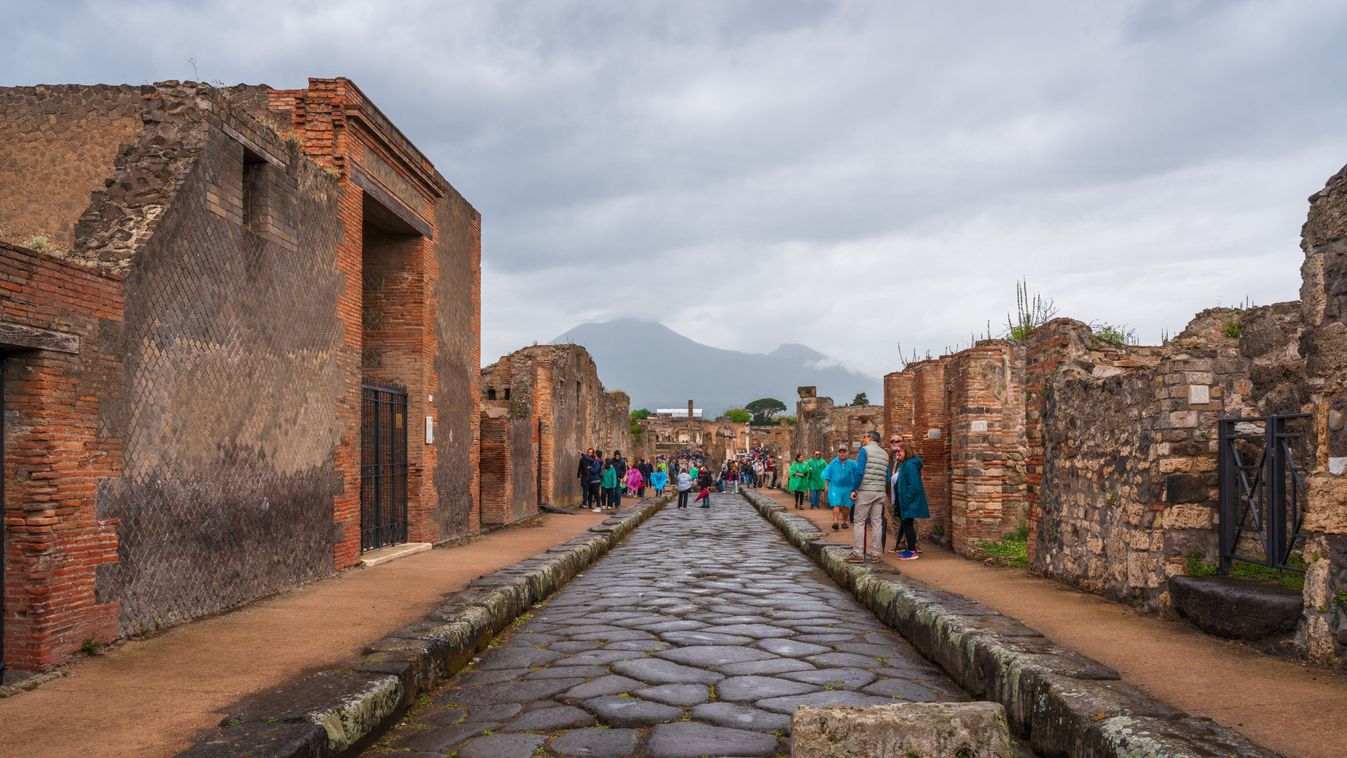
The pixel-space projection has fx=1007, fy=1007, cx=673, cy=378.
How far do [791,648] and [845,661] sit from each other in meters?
0.46

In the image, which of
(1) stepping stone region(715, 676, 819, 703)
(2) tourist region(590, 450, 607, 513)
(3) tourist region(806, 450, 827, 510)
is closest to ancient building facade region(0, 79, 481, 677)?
(1) stepping stone region(715, 676, 819, 703)

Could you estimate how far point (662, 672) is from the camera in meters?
5.65

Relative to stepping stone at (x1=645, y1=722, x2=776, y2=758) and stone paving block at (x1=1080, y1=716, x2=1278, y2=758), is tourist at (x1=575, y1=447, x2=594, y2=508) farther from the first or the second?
stone paving block at (x1=1080, y1=716, x2=1278, y2=758)

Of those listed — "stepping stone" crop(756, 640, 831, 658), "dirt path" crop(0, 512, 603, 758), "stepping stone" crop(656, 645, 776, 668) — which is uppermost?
"dirt path" crop(0, 512, 603, 758)

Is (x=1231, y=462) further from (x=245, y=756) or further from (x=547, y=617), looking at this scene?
(x=245, y=756)

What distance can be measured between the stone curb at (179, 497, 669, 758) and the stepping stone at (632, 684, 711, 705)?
47.4 inches

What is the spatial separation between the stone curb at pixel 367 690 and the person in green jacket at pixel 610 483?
50.7 ft

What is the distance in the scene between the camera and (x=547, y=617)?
798 centimetres

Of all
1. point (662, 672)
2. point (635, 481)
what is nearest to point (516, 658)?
point (662, 672)

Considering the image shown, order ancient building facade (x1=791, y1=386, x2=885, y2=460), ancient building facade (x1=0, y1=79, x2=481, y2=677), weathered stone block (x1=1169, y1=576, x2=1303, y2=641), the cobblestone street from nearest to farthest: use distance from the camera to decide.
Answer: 1. the cobblestone street
2. weathered stone block (x1=1169, y1=576, x2=1303, y2=641)
3. ancient building facade (x1=0, y1=79, x2=481, y2=677)
4. ancient building facade (x1=791, y1=386, x2=885, y2=460)

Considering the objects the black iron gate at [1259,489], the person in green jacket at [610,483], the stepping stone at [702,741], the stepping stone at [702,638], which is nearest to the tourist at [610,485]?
the person in green jacket at [610,483]

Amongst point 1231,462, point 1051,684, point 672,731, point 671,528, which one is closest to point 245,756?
point 672,731

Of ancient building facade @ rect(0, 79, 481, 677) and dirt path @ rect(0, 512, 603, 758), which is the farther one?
ancient building facade @ rect(0, 79, 481, 677)

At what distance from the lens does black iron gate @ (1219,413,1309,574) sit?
5945 mm
